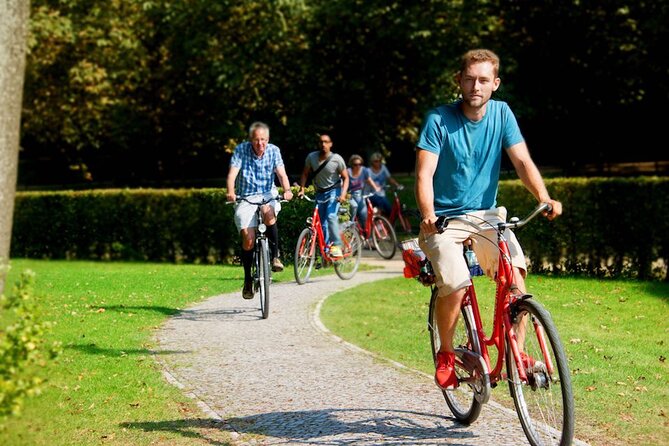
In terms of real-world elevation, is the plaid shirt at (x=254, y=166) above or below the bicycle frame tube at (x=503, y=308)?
above

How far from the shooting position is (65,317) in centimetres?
1126

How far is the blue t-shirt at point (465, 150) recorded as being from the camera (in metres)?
5.46

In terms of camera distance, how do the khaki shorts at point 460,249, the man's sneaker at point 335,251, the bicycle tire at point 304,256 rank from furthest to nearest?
the man's sneaker at point 335,251, the bicycle tire at point 304,256, the khaki shorts at point 460,249

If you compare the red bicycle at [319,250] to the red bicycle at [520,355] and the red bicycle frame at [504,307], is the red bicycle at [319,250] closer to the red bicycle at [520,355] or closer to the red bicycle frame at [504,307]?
the red bicycle at [520,355]

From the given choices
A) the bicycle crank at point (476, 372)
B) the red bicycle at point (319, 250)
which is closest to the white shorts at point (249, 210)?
the red bicycle at point (319, 250)

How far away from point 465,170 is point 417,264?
2.27 feet

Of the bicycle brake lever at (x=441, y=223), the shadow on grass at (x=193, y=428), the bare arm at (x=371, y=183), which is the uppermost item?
the bare arm at (x=371, y=183)

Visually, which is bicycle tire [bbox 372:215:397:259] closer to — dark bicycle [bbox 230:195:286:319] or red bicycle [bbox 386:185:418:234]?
red bicycle [bbox 386:185:418:234]

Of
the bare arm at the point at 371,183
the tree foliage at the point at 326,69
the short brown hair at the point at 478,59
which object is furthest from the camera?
the tree foliage at the point at 326,69

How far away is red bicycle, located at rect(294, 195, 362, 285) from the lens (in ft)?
46.6

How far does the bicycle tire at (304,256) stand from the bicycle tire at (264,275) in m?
A: 2.93

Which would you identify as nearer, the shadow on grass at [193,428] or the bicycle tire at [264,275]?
the shadow on grass at [193,428]

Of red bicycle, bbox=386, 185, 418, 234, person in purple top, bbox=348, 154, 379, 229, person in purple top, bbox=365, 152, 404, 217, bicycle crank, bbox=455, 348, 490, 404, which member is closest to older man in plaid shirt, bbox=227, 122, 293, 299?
bicycle crank, bbox=455, 348, 490, 404

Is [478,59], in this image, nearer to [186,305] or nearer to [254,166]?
[254,166]
